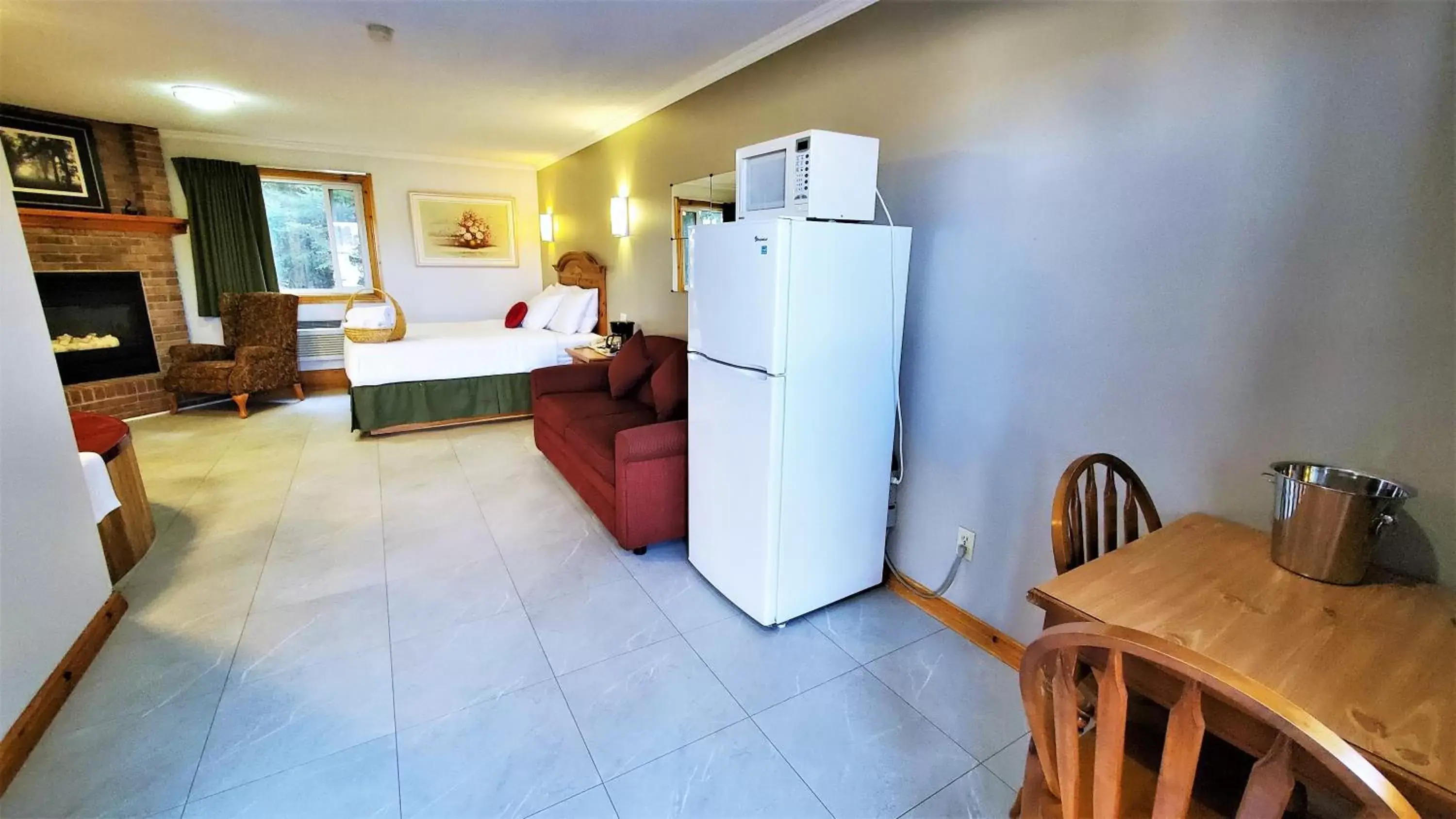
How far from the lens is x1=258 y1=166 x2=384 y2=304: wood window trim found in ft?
17.9

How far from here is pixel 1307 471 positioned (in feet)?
4.07

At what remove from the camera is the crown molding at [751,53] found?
228 cm

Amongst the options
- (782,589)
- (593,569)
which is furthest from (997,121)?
(593,569)

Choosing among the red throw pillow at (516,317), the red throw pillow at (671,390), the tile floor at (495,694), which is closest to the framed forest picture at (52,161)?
the red throw pillow at (516,317)

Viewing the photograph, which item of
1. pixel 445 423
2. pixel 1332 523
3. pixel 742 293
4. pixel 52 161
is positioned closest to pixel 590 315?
pixel 445 423

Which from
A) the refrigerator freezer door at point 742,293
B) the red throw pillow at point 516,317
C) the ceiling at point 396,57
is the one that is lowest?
the red throw pillow at point 516,317

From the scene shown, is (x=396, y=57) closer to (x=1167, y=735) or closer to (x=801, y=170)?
(x=801, y=170)

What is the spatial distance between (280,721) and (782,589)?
153cm

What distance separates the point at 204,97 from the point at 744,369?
416 centimetres

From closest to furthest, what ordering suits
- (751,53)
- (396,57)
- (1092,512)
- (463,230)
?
(1092,512) → (751,53) → (396,57) → (463,230)

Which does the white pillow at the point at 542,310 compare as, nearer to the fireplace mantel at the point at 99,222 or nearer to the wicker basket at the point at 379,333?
the wicker basket at the point at 379,333

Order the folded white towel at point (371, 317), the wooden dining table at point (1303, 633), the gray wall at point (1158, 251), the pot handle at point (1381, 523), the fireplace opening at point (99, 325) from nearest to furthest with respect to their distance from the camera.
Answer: the wooden dining table at point (1303, 633) → the pot handle at point (1381, 523) → the gray wall at point (1158, 251) → the fireplace opening at point (99, 325) → the folded white towel at point (371, 317)

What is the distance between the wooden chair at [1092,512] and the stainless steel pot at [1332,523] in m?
0.27

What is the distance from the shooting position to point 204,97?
12.1 ft
